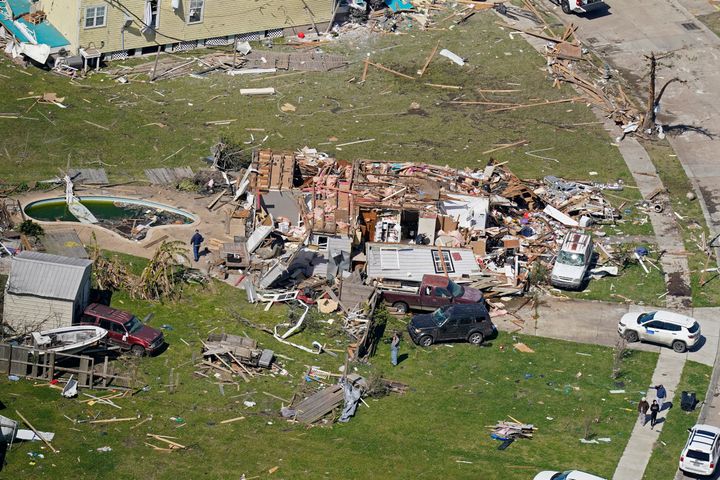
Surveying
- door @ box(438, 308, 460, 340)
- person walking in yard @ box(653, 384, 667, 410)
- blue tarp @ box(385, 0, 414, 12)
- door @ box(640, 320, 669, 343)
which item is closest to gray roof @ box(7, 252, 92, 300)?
door @ box(438, 308, 460, 340)

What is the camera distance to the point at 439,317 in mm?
49688

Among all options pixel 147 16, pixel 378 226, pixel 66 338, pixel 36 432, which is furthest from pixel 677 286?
pixel 147 16

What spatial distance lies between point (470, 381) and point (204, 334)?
10117 mm

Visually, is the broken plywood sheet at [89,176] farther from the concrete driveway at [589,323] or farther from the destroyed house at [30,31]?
the concrete driveway at [589,323]

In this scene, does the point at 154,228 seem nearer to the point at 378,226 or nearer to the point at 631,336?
the point at 378,226

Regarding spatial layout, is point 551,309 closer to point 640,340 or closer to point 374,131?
point 640,340

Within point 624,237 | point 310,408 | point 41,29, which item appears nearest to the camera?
point 310,408

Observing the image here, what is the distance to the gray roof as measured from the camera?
47.3 meters

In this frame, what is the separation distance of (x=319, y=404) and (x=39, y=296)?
36.0 ft

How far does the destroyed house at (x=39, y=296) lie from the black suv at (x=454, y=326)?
1258cm

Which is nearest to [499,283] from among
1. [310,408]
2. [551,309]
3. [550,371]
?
[551,309]

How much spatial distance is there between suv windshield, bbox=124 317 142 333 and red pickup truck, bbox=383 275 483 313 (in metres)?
9.82

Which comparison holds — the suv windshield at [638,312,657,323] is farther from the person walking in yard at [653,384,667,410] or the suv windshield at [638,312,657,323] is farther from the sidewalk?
the person walking in yard at [653,384,667,410]

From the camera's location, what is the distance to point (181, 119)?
65.9 meters
